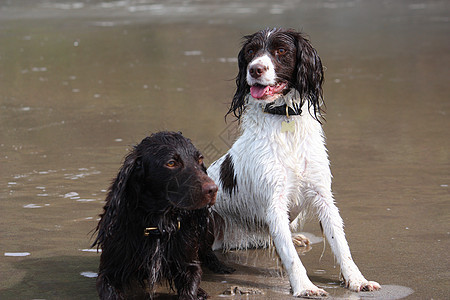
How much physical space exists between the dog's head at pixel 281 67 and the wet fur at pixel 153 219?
68 cm

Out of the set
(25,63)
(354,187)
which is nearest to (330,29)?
(25,63)

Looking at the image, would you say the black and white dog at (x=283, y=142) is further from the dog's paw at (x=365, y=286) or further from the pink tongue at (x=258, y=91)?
the dog's paw at (x=365, y=286)

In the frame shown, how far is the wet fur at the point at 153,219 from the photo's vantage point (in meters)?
4.20

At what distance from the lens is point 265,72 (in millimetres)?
4656

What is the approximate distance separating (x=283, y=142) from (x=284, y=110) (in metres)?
0.22

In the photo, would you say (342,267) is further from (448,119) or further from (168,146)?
(448,119)

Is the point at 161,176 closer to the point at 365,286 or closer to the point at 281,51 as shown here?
the point at 281,51

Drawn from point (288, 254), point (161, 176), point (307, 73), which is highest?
point (307, 73)

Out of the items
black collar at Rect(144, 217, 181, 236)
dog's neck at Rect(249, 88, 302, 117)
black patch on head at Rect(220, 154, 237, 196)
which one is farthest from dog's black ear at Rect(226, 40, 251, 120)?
black collar at Rect(144, 217, 181, 236)

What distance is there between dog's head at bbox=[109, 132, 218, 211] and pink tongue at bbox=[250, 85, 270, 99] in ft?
2.12

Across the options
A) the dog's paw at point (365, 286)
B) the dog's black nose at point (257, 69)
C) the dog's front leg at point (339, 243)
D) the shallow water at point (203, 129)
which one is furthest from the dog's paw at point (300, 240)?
the dog's black nose at point (257, 69)

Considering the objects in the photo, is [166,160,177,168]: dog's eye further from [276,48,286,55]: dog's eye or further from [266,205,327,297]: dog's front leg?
[276,48,286,55]: dog's eye

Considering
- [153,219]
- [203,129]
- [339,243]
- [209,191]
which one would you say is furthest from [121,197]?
[203,129]

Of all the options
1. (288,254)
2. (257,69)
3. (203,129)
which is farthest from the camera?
(203,129)
